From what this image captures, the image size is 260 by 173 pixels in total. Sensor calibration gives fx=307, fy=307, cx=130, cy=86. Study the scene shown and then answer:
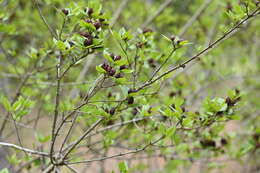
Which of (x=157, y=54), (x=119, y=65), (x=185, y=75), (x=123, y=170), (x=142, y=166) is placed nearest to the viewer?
(x=119, y=65)

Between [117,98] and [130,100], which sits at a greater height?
[117,98]

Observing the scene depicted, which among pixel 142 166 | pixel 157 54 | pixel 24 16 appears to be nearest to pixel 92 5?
pixel 157 54

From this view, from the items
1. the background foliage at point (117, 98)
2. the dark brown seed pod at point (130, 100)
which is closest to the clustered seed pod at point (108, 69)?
the background foliage at point (117, 98)

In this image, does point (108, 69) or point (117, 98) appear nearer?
point (108, 69)

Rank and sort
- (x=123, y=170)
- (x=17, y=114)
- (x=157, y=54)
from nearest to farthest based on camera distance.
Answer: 1. (x=123, y=170)
2. (x=17, y=114)
3. (x=157, y=54)

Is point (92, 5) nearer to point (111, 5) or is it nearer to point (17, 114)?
point (17, 114)

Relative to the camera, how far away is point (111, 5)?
4180 millimetres

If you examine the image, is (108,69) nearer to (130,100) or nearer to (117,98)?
(130,100)

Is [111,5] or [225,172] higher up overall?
[111,5]

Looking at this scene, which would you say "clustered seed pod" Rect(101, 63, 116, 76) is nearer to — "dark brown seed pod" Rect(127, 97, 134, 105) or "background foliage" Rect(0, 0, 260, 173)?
"background foliage" Rect(0, 0, 260, 173)

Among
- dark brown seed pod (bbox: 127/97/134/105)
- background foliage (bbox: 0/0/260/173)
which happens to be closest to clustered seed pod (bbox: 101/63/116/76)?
background foliage (bbox: 0/0/260/173)

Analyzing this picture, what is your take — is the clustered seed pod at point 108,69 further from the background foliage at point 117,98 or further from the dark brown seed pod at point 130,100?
the dark brown seed pod at point 130,100

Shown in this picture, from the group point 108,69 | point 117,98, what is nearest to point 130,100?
point 108,69

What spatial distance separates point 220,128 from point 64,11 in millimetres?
1213
